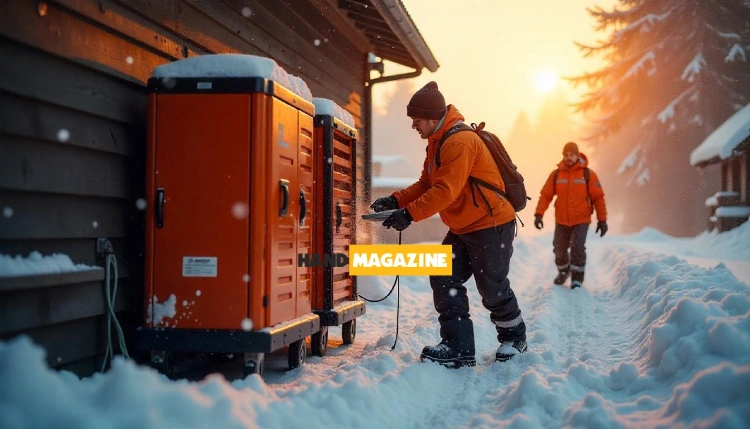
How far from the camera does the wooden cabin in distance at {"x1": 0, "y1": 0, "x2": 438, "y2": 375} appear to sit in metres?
3.12

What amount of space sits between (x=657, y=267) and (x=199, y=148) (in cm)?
667

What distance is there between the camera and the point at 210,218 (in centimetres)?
384

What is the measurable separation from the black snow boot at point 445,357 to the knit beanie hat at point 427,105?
1.67 meters

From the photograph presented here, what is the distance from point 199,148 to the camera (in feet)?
12.7

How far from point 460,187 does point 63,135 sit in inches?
98.0

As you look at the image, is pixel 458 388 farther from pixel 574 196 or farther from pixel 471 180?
pixel 574 196

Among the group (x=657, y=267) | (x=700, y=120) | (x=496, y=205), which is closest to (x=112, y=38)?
(x=496, y=205)

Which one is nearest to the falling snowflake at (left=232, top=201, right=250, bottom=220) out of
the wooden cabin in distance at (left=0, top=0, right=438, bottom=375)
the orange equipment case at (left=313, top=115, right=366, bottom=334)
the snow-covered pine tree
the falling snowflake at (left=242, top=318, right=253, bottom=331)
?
the falling snowflake at (left=242, top=318, right=253, bottom=331)

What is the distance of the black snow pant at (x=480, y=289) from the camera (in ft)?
15.4

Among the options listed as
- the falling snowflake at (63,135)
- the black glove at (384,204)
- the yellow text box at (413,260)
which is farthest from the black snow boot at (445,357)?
the falling snowflake at (63,135)

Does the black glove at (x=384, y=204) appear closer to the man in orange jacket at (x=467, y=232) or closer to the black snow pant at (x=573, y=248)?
the man in orange jacket at (x=467, y=232)

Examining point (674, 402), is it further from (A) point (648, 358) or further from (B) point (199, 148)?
(B) point (199, 148)

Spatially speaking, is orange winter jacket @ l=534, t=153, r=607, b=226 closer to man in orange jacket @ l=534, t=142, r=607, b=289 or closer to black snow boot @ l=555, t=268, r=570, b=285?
man in orange jacket @ l=534, t=142, r=607, b=289

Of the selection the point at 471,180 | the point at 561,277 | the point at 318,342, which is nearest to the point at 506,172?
the point at 471,180
